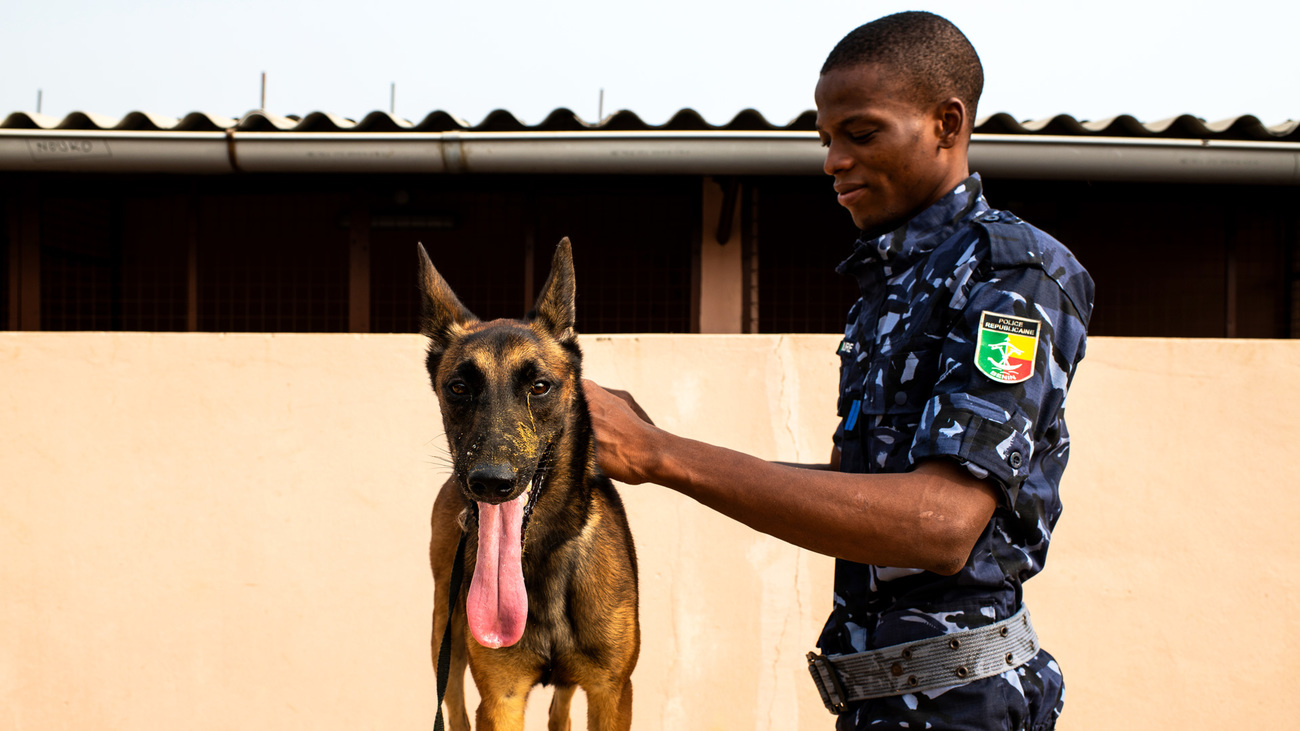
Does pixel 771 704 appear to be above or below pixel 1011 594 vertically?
below

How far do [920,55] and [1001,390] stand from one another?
0.59 meters

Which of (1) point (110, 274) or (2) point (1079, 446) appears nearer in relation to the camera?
(2) point (1079, 446)

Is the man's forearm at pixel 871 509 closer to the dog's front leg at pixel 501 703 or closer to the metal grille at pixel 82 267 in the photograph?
the dog's front leg at pixel 501 703

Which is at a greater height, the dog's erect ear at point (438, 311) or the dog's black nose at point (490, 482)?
the dog's erect ear at point (438, 311)

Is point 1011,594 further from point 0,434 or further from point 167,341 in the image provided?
point 0,434

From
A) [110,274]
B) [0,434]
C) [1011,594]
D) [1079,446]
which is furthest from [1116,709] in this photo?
[110,274]

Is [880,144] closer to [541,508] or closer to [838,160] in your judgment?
[838,160]

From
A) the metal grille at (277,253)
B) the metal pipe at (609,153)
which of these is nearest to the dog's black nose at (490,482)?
the metal pipe at (609,153)

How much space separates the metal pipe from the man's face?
9.80 ft

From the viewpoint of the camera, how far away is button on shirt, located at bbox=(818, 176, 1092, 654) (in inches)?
43.9

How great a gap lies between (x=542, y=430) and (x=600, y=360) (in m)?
2.29

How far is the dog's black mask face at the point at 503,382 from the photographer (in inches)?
67.1

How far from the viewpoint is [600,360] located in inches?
167

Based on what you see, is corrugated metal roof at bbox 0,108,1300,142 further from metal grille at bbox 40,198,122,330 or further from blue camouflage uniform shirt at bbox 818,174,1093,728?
blue camouflage uniform shirt at bbox 818,174,1093,728
